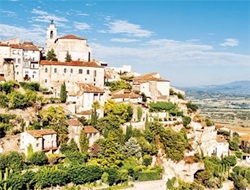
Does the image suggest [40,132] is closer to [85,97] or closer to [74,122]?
[74,122]

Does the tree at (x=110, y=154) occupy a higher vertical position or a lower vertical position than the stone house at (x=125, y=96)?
lower

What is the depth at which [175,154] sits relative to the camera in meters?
39.2

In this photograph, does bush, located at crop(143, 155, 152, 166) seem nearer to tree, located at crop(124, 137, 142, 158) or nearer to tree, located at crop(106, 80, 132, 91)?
tree, located at crop(124, 137, 142, 158)

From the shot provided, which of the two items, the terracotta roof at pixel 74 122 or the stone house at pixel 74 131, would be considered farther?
the terracotta roof at pixel 74 122

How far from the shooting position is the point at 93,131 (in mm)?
36906

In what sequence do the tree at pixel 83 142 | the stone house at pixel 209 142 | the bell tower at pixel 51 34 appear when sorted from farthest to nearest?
the bell tower at pixel 51 34 → the stone house at pixel 209 142 → the tree at pixel 83 142

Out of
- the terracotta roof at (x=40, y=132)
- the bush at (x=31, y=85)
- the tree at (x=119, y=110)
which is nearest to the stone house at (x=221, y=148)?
the tree at (x=119, y=110)

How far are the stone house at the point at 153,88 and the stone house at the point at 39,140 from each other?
63.4 ft

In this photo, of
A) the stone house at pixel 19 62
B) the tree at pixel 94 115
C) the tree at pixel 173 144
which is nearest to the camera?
the tree at pixel 94 115

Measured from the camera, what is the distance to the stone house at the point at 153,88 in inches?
1995

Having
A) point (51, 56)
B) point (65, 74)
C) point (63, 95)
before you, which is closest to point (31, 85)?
point (63, 95)

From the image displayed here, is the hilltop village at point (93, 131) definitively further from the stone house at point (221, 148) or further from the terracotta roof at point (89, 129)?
the stone house at point (221, 148)

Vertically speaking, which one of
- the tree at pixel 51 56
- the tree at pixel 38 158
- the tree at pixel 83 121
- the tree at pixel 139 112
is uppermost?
the tree at pixel 51 56

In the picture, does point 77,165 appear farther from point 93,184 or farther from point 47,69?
point 47,69
